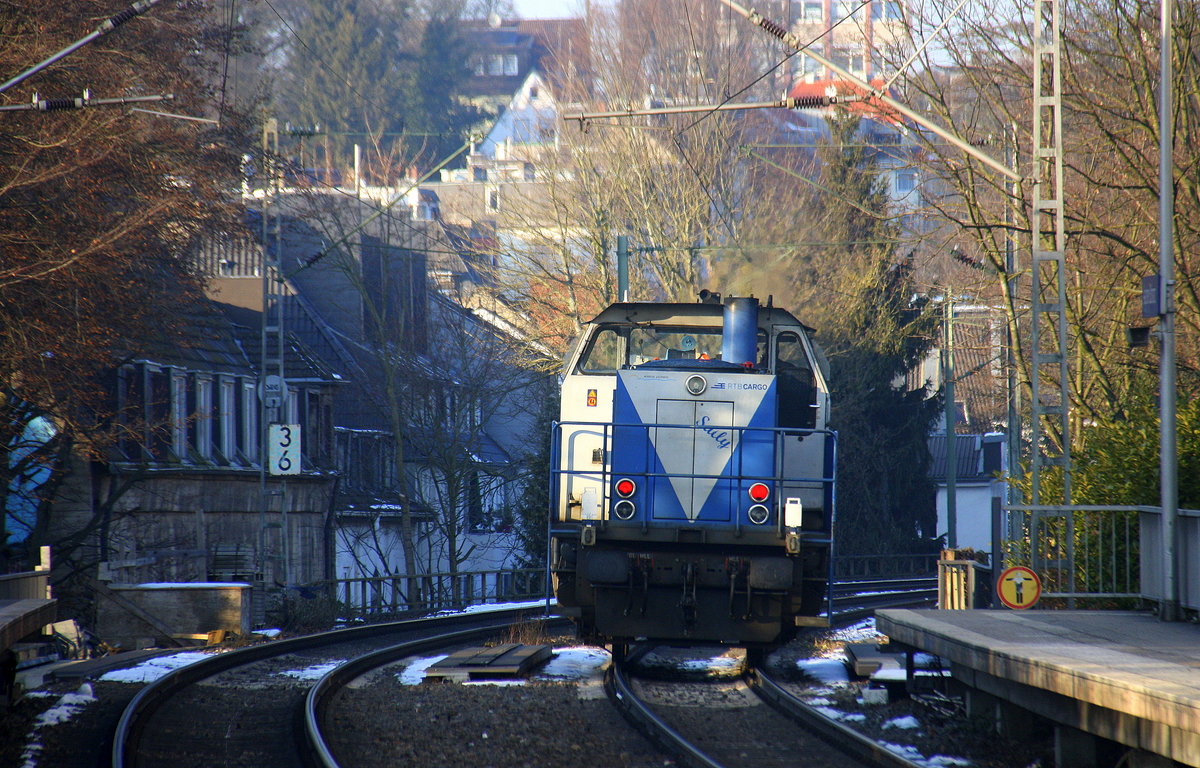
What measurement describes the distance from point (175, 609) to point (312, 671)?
4979 mm

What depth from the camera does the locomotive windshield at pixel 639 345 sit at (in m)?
13.0

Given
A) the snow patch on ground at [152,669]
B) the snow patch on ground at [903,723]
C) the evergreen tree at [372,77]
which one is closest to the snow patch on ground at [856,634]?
the snow patch on ground at [903,723]

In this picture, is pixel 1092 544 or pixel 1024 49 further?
pixel 1024 49

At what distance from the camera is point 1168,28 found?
11.1 m

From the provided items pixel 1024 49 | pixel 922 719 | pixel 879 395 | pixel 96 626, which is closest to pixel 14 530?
pixel 96 626

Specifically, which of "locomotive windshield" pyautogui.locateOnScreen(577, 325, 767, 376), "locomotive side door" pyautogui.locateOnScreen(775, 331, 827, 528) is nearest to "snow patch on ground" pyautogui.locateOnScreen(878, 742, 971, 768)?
"locomotive side door" pyautogui.locateOnScreen(775, 331, 827, 528)

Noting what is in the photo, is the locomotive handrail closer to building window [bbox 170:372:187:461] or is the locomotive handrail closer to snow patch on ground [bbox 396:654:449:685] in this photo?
snow patch on ground [bbox 396:654:449:685]

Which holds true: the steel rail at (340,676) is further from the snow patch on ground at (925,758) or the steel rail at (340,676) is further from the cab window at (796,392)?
the cab window at (796,392)

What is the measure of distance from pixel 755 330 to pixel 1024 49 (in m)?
7.62

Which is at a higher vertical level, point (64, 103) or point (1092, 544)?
point (64, 103)

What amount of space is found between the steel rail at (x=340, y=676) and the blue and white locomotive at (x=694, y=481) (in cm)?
242

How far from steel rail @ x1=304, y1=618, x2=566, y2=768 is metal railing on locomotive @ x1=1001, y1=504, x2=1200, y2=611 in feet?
22.0

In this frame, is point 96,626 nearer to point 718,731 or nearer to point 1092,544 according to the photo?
point 718,731

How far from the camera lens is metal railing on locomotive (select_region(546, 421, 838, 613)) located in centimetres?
1147
